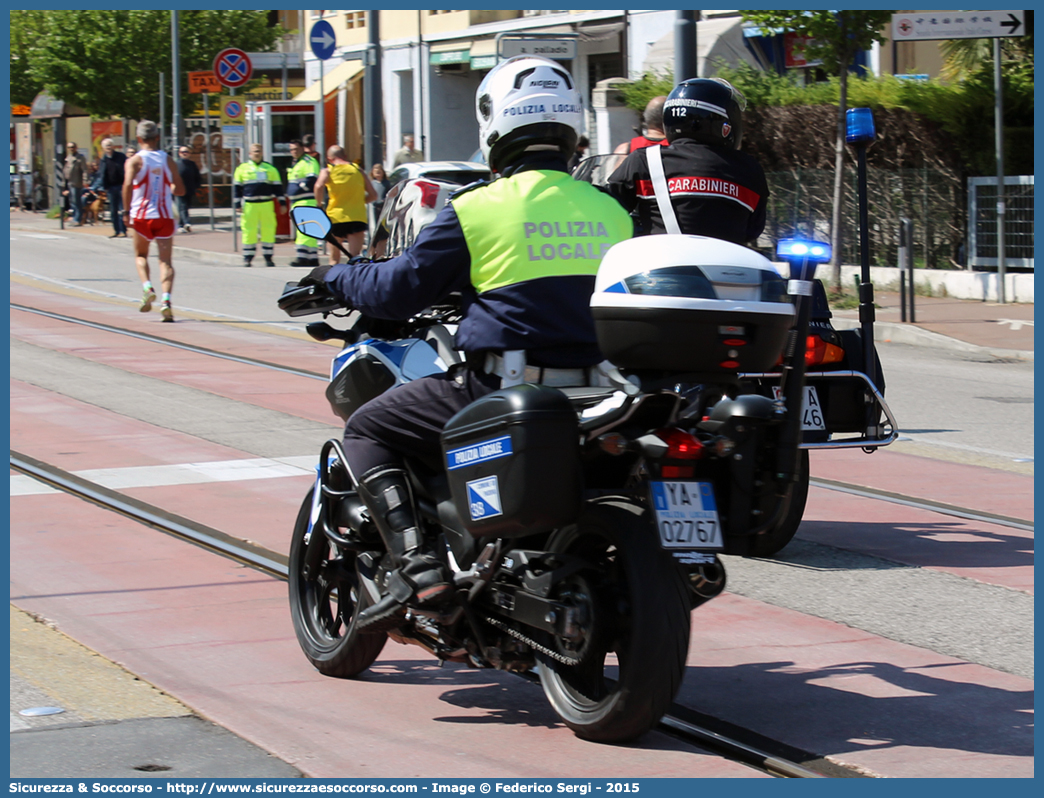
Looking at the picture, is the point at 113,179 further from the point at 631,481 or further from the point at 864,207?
the point at 631,481

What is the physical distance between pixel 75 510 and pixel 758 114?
16304 millimetres

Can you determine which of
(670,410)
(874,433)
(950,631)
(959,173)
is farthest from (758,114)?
(670,410)

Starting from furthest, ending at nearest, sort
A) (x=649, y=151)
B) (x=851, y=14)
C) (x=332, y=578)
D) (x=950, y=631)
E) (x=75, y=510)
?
(x=851, y=14)
(x=75, y=510)
(x=649, y=151)
(x=950, y=631)
(x=332, y=578)

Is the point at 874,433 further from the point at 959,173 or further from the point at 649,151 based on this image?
the point at 959,173

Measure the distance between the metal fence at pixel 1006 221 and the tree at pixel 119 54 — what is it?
2643 cm

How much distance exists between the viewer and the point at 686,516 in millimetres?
3594

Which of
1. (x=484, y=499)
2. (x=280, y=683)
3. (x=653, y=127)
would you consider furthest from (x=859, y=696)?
(x=653, y=127)

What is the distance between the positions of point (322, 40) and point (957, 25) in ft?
39.1

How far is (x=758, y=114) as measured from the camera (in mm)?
21594

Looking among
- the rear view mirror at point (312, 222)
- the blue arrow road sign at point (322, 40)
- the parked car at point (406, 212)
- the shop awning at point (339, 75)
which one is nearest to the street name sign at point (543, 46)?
the blue arrow road sign at point (322, 40)

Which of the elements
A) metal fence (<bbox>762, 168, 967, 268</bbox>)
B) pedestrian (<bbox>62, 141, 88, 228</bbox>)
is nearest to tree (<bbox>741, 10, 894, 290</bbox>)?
metal fence (<bbox>762, 168, 967, 268</bbox>)

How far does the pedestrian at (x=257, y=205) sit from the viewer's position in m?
23.0

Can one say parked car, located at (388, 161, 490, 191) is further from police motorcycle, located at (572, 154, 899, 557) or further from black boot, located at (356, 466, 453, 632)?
black boot, located at (356, 466, 453, 632)

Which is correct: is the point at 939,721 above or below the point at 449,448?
below
